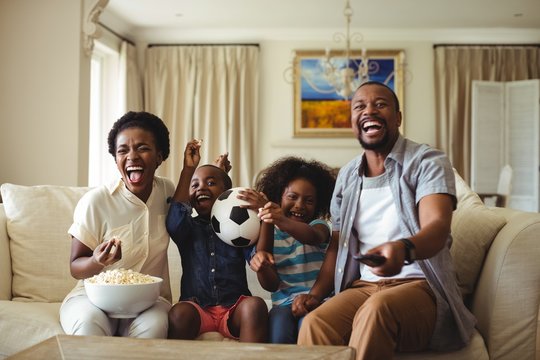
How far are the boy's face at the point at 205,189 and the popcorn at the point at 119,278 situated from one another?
0.40m

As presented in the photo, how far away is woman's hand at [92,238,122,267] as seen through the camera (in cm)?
179

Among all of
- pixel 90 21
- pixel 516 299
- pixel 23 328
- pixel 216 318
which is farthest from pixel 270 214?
pixel 90 21

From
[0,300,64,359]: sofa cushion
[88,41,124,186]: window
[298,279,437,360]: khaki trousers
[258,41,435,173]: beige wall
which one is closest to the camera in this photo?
[298,279,437,360]: khaki trousers

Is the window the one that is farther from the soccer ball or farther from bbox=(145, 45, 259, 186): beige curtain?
the soccer ball

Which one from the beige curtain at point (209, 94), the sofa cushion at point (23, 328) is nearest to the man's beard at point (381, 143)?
the sofa cushion at point (23, 328)

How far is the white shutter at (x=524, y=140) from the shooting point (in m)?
6.96

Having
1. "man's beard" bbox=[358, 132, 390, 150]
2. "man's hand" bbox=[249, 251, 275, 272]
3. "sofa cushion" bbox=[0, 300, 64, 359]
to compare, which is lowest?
"sofa cushion" bbox=[0, 300, 64, 359]

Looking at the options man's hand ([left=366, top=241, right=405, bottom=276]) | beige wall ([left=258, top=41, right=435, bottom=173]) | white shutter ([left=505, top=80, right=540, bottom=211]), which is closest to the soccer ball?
man's hand ([left=366, top=241, right=405, bottom=276])

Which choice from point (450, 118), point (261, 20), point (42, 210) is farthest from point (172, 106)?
point (42, 210)

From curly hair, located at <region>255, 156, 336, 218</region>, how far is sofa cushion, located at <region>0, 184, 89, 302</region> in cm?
80

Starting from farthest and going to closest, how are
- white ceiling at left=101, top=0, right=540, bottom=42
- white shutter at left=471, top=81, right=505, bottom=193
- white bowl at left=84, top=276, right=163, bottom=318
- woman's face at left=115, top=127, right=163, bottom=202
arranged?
white shutter at left=471, top=81, right=505, bottom=193 < white ceiling at left=101, top=0, right=540, bottom=42 < woman's face at left=115, top=127, right=163, bottom=202 < white bowl at left=84, top=276, right=163, bottom=318

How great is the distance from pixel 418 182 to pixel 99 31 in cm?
254

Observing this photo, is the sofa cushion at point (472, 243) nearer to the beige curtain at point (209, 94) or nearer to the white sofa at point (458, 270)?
the white sofa at point (458, 270)

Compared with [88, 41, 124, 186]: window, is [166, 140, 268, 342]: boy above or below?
below
